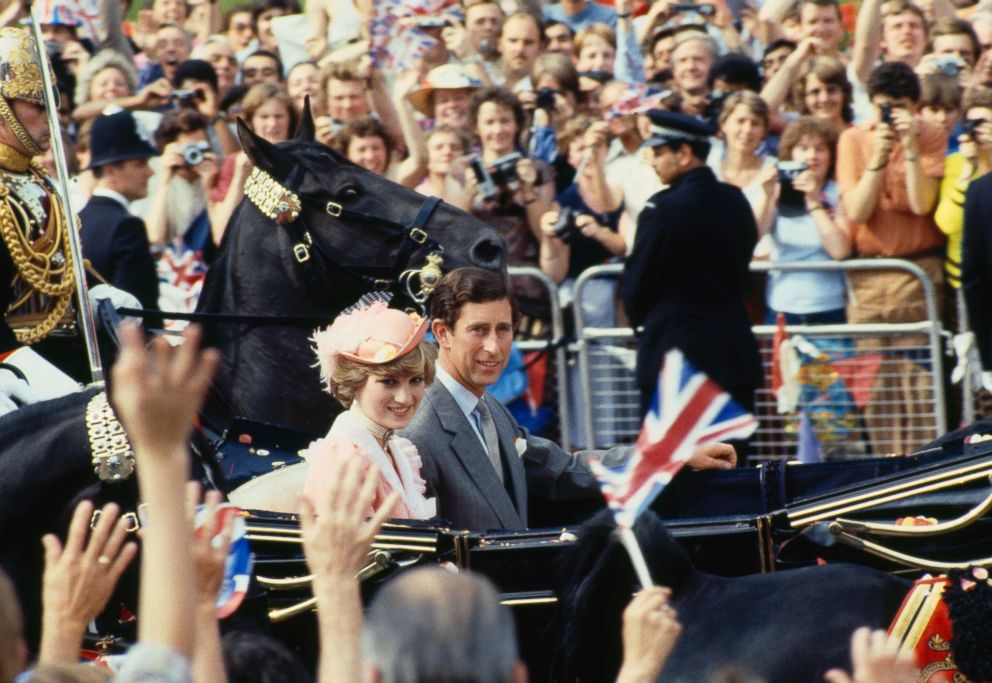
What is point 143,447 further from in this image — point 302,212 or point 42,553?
point 302,212

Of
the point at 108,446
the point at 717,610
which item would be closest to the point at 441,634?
the point at 717,610

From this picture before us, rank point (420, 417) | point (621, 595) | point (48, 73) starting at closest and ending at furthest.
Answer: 1. point (621, 595)
2. point (420, 417)
3. point (48, 73)

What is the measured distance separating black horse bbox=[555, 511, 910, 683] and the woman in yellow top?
482 cm

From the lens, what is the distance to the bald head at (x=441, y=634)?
2.54 m

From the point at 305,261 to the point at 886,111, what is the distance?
3.57m

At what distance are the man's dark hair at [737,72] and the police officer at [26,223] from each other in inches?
186

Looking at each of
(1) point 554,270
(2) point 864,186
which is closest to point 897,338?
(2) point 864,186

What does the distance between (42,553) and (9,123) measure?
188 cm

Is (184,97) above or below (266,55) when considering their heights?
below

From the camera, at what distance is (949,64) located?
9781mm

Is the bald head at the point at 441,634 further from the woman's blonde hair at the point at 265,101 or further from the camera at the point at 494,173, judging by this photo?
the woman's blonde hair at the point at 265,101

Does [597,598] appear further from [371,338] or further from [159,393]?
[159,393]

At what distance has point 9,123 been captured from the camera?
19.6 feet

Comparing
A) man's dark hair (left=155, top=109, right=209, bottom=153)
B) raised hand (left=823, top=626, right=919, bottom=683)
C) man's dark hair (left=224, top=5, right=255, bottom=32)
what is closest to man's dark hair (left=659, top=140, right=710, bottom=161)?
man's dark hair (left=155, top=109, right=209, bottom=153)
